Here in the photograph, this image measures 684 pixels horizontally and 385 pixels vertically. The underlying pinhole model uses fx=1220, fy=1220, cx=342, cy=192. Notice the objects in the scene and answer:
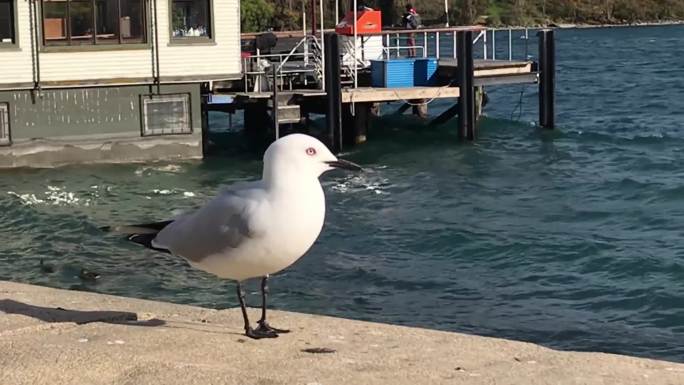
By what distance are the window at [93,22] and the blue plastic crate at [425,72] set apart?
682 cm

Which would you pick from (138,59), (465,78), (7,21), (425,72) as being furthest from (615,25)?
(7,21)

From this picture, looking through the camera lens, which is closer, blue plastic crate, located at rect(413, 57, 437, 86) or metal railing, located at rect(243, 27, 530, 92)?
metal railing, located at rect(243, 27, 530, 92)

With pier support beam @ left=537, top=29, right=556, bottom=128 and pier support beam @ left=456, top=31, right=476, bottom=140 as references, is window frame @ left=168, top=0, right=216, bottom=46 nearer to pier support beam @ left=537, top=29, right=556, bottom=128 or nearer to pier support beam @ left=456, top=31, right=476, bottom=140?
pier support beam @ left=456, top=31, right=476, bottom=140

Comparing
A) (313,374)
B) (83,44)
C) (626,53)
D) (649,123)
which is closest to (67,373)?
(313,374)

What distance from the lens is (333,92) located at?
87.5ft

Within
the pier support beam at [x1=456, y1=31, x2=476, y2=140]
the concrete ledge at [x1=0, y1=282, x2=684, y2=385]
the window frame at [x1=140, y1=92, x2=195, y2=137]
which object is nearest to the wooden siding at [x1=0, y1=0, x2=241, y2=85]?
the window frame at [x1=140, y1=92, x2=195, y2=137]

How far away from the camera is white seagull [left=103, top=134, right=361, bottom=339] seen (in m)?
7.16

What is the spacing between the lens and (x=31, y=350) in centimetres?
705

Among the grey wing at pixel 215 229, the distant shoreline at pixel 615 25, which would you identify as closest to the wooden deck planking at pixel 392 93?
the grey wing at pixel 215 229

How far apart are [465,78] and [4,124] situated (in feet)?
34.0

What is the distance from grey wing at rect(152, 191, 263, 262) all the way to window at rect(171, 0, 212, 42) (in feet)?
59.5

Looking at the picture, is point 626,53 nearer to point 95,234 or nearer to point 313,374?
point 95,234

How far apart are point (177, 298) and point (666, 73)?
42.7m

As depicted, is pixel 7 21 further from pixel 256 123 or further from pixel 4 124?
pixel 256 123
